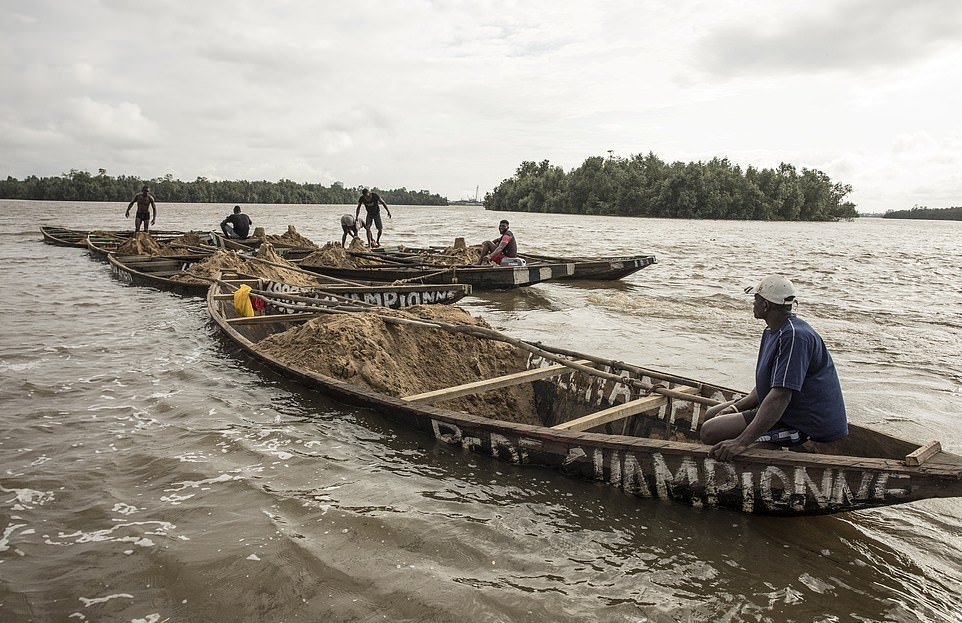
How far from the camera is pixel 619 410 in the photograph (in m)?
4.13

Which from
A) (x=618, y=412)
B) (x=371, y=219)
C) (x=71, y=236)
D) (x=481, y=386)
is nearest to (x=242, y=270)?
(x=371, y=219)

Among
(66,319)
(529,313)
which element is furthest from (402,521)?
(66,319)

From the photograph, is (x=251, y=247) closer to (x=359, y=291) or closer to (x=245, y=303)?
(x=359, y=291)

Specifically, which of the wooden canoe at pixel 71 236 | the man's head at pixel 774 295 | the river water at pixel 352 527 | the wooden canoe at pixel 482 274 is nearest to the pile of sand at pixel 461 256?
the wooden canoe at pixel 482 274

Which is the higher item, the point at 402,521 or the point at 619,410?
the point at 619,410

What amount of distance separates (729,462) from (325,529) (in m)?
2.47

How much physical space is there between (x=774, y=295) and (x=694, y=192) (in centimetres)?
7644

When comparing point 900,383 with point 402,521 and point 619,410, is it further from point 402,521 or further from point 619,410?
point 402,521

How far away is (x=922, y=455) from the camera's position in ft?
9.27

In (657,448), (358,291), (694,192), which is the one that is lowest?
(657,448)

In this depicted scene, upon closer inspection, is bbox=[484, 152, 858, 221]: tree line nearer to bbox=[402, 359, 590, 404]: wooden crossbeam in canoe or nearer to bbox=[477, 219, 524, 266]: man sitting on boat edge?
bbox=[477, 219, 524, 266]: man sitting on boat edge

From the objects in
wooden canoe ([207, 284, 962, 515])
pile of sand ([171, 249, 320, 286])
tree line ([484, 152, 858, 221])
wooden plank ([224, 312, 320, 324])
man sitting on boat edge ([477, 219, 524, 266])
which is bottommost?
wooden canoe ([207, 284, 962, 515])

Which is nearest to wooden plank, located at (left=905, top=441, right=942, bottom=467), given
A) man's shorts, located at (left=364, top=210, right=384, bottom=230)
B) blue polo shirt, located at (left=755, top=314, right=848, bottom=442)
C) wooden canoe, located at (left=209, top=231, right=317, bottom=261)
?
blue polo shirt, located at (left=755, top=314, right=848, bottom=442)

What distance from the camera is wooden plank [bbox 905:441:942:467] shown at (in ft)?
9.08
